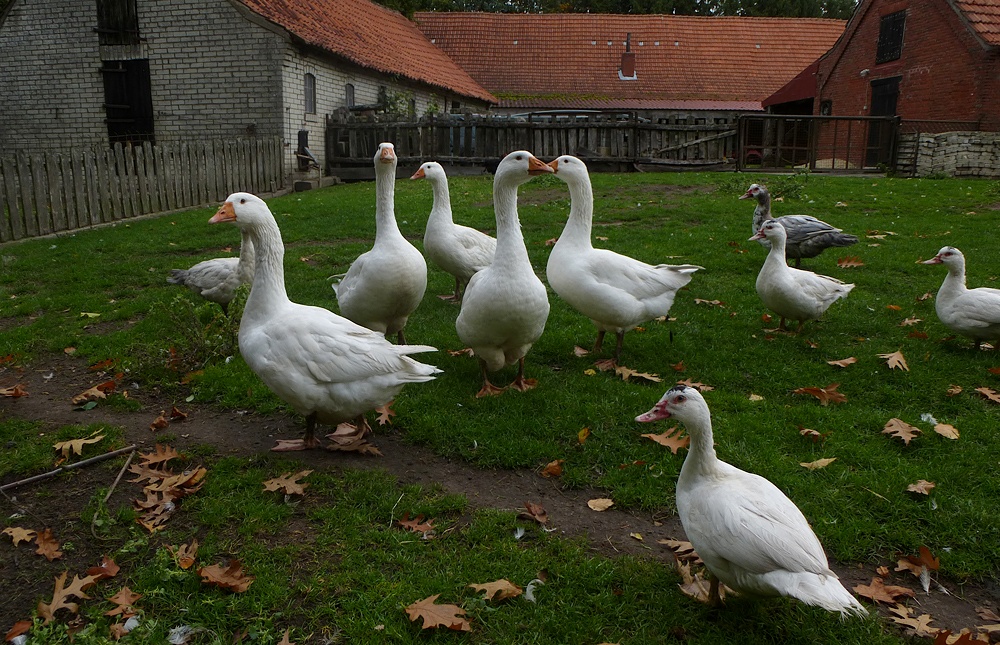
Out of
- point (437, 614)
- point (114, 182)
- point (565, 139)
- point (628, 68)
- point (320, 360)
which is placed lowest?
point (437, 614)

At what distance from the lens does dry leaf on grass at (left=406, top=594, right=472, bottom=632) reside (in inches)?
111

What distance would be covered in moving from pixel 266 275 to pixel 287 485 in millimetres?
1415

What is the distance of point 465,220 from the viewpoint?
1110 cm

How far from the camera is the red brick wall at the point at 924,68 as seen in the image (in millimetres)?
20688

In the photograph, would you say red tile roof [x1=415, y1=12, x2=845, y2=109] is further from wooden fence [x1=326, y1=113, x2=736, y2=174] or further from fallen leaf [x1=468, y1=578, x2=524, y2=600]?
fallen leaf [x1=468, y1=578, x2=524, y2=600]

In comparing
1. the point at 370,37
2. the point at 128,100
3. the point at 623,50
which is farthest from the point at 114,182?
the point at 623,50

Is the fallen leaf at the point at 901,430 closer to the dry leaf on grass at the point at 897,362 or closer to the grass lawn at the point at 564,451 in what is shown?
the grass lawn at the point at 564,451

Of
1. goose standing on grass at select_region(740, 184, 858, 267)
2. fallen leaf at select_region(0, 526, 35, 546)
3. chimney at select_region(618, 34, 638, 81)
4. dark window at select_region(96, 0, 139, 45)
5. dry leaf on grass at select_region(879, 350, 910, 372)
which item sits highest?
chimney at select_region(618, 34, 638, 81)

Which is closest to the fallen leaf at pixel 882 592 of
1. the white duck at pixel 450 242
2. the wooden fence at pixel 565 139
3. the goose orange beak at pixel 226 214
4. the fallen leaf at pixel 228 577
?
the fallen leaf at pixel 228 577

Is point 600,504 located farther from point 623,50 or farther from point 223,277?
point 623,50

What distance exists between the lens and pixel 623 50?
36.2m

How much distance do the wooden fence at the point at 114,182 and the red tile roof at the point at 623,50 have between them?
2070cm

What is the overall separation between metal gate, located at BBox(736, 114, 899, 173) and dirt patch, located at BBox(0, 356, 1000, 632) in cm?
1649

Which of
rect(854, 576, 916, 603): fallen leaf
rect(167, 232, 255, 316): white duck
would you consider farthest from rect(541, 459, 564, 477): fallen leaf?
rect(167, 232, 255, 316): white duck
